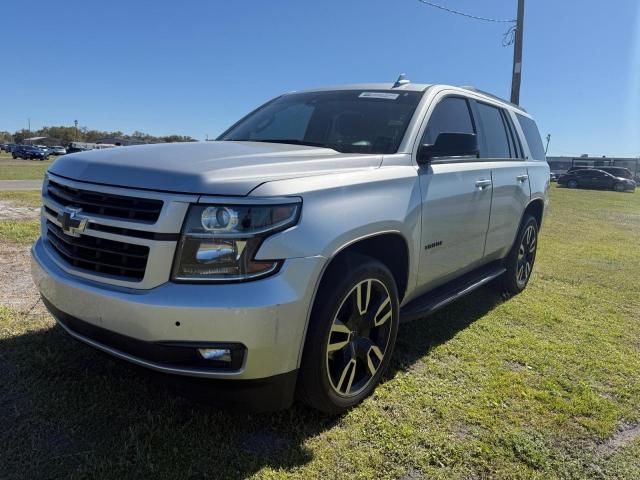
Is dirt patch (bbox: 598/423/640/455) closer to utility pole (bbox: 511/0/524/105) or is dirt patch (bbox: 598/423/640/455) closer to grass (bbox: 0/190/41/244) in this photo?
grass (bbox: 0/190/41/244)

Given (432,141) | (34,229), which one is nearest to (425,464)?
(432,141)

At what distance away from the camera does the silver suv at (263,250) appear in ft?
7.49

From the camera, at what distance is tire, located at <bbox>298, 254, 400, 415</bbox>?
2590 mm

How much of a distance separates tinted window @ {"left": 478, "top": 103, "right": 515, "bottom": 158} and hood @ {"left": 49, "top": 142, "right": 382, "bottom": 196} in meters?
2.00

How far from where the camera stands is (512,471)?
2.60 metres

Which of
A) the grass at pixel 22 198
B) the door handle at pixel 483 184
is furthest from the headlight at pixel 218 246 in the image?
the grass at pixel 22 198

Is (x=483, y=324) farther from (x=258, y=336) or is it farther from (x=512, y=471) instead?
(x=258, y=336)

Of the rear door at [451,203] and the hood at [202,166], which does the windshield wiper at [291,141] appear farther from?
the rear door at [451,203]

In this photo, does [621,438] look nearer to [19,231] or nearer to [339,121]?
[339,121]

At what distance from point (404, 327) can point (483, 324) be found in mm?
784

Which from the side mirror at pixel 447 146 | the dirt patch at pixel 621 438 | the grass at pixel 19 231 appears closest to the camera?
the dirt patch at pixel 621 438

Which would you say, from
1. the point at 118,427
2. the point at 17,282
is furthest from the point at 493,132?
the point at 17,282

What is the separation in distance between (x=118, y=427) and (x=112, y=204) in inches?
45.4

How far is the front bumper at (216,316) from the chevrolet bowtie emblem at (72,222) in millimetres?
251
